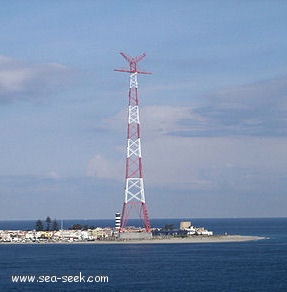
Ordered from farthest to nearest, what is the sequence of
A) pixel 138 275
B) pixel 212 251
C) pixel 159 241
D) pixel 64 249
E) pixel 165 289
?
pixel 159 241
pixel 64 249
pixel 212 251
pixel 138 275
pixel 165 289

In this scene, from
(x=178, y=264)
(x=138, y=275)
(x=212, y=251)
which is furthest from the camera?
(x=212, y=251)

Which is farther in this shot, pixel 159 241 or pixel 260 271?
pixel 159 241

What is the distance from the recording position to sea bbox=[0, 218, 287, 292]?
10006 centimetres

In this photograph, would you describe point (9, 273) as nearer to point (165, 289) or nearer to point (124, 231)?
point (165, 289)

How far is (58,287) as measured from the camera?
324 ft

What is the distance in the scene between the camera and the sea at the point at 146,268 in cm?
10006

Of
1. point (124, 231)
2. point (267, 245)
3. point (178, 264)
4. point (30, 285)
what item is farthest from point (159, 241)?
→ point (30, 285)

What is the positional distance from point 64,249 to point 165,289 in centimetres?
8035
